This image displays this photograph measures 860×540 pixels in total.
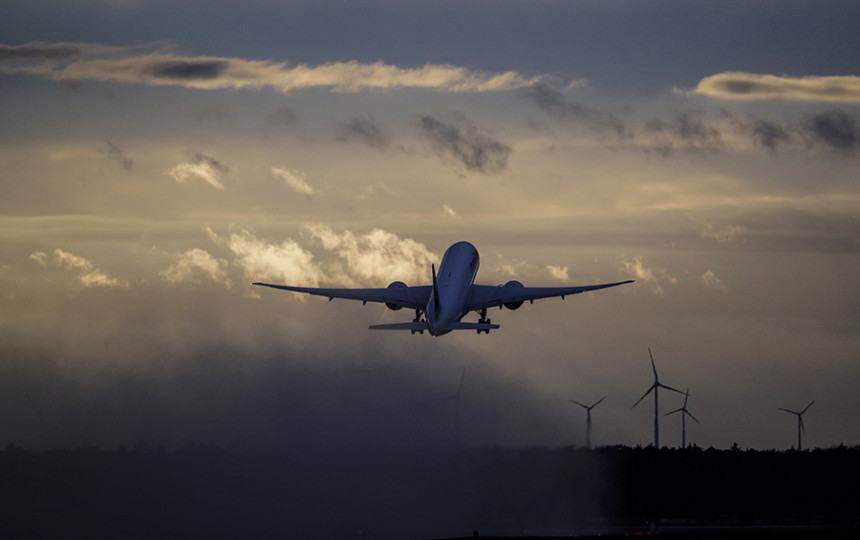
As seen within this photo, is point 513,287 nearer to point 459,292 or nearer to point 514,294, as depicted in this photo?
point 514,294

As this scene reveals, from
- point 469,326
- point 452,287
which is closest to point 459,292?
point 452,287

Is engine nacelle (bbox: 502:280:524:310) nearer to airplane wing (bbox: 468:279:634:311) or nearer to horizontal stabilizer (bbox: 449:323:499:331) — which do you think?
airplane wing (bbox: 468:279:634:311)

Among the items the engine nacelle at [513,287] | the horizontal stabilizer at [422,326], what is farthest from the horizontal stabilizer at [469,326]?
the engine nacelle at [513,287]

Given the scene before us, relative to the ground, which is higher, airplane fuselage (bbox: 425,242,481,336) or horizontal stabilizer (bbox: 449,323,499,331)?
airplane fuselage (bbox: 425,242,481,336)

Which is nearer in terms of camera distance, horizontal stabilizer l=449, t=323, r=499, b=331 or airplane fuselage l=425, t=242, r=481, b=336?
horizontal stabilizer l=449, t=323, r=499, b=331

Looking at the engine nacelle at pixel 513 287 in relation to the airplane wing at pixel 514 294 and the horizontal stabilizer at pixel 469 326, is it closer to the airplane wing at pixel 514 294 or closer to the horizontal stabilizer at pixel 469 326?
the airplane wing at pixel 514 294

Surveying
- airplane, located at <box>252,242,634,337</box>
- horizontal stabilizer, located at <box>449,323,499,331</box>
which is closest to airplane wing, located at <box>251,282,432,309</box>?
airplane, located at <box>252,242,634,337</box>
